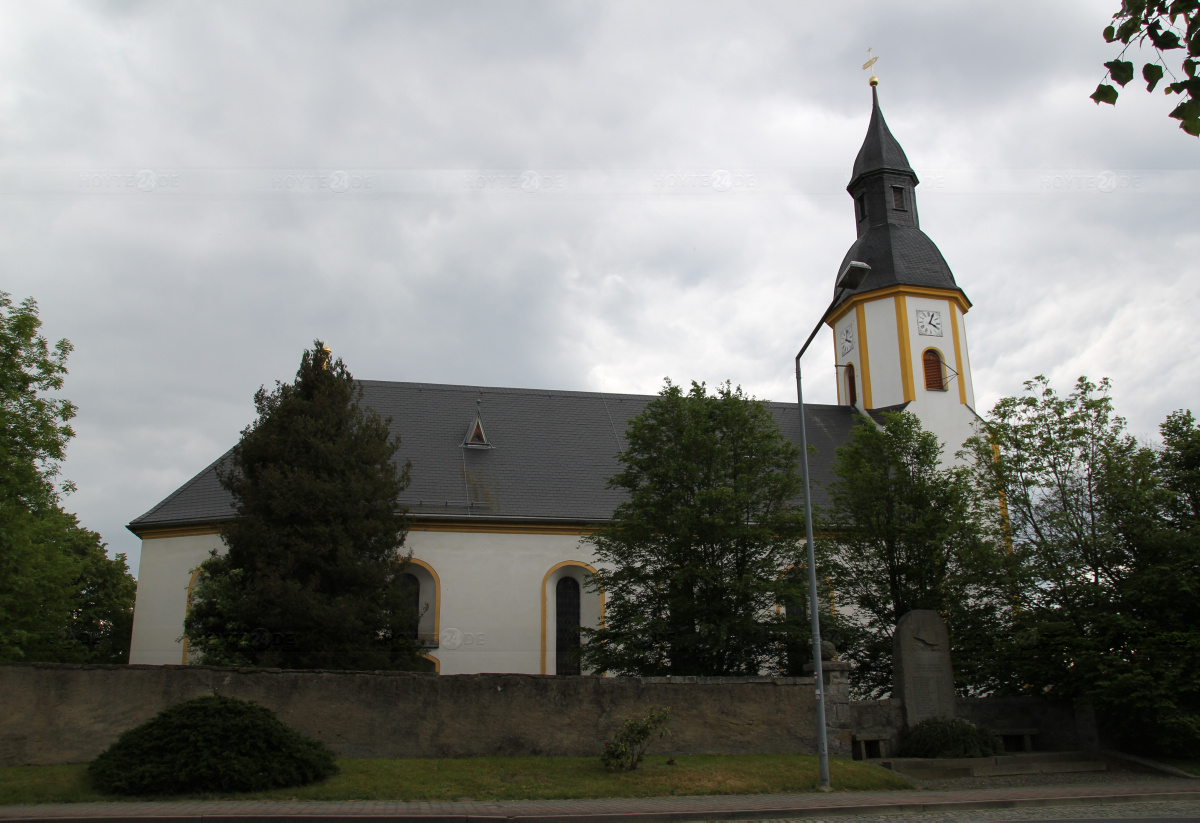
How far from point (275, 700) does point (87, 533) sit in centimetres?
2858

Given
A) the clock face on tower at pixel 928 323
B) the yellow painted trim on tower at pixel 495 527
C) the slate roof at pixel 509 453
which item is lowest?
the yellow painted trim on tower at pixel 495 527

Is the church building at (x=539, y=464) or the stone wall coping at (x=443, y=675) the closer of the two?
the stone wall coping at (x=443, y=675)

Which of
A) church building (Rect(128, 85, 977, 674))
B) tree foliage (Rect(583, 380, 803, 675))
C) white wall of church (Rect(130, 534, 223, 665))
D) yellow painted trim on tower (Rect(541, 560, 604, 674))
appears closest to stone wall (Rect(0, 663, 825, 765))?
tree foliage (Rect(583, 380, 803, 675))

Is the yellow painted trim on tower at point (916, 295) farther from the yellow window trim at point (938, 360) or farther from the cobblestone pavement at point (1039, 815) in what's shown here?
the cobblestone pavement at point (1039, 815)

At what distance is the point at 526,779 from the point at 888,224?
22.7 m

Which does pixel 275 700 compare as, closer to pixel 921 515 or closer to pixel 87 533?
pixel 921 515

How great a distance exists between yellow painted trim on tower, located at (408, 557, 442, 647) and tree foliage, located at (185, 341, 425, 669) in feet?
4.15

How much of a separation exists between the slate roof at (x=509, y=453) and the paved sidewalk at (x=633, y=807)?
9.86 meters

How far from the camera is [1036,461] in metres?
19.1

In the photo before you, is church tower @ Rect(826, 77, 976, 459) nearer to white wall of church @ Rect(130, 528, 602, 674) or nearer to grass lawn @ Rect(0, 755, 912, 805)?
white wall of church @ Rect(130, 528, 602, 674)

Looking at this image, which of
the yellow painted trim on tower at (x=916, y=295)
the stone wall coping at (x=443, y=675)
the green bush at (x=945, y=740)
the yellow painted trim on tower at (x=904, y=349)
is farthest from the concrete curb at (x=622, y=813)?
the yellow painted trim on tower at (x=916, y=295)

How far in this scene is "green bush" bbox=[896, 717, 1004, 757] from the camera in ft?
50.3

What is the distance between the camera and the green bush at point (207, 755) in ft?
34.3

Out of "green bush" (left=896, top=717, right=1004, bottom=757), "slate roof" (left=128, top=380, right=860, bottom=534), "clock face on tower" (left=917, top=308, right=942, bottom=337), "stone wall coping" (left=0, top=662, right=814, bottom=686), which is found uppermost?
"clock face on tower" (left=917, top=308, right=942, bottom=337)
